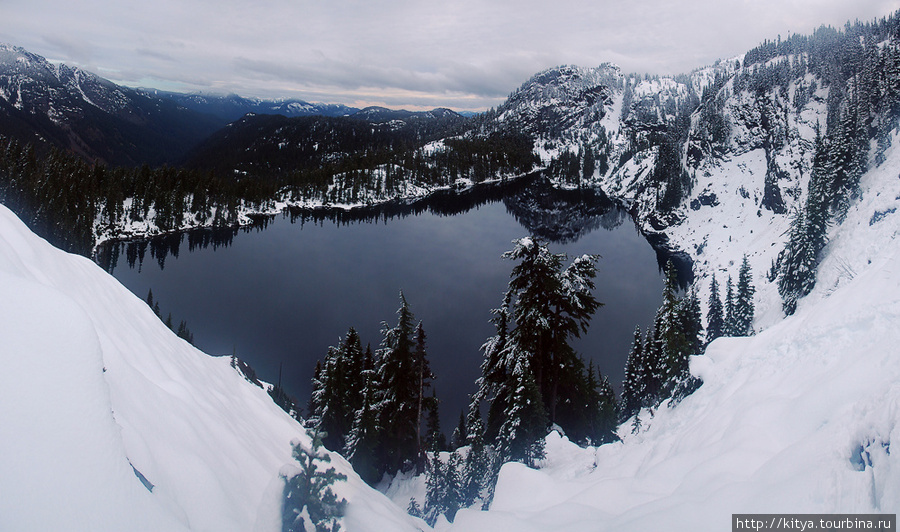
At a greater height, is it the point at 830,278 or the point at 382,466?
the point at 830,278

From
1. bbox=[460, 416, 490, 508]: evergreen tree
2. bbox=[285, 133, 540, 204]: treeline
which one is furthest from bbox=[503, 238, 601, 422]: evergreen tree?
bbox=[285, 133, 540, 204]: treeline

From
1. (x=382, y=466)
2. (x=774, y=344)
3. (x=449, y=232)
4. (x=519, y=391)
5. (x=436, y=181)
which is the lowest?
(x=382, y=466)

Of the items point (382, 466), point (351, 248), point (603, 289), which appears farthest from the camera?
point (351, 248)

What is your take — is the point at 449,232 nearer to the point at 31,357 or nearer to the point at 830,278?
the point at 830,278

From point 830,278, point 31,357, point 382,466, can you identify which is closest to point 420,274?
point 382,466

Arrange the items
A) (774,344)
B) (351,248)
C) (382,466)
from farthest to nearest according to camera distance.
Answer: (351,248) → (382,466) → (774,344)

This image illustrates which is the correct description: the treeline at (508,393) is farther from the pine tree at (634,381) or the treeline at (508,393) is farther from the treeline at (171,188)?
the treeline at (171,188)

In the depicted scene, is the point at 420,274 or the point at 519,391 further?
the point at 420,274
